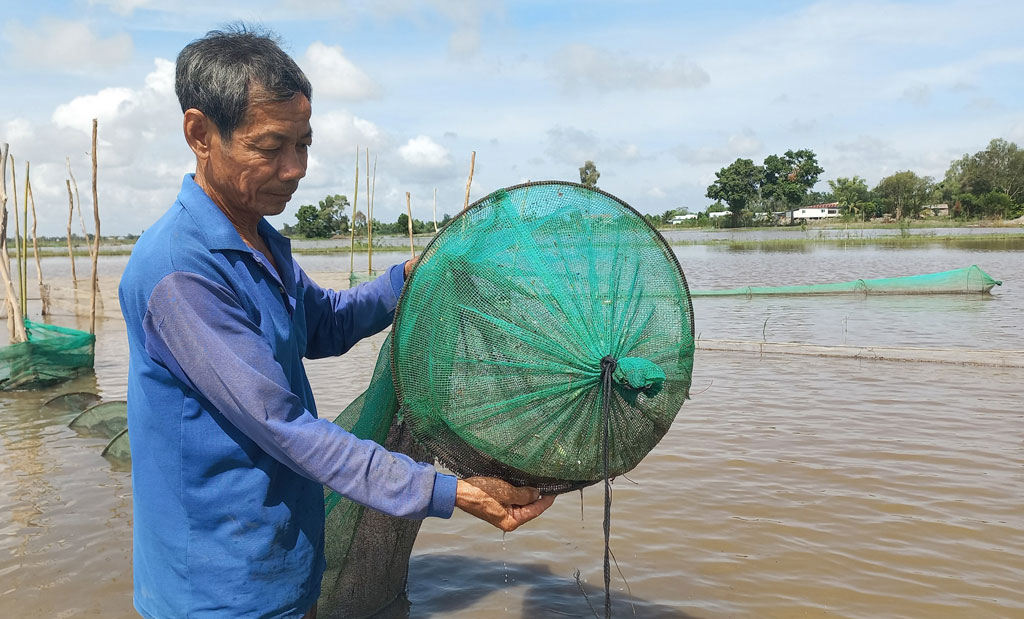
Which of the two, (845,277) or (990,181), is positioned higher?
(990,181)

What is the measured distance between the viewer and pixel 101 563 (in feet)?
11.5

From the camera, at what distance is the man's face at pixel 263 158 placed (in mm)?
1365

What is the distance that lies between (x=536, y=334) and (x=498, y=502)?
36 centimetres

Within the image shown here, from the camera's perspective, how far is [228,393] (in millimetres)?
1265

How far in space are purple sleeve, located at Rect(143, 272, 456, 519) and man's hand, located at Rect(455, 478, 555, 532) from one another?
139 mm

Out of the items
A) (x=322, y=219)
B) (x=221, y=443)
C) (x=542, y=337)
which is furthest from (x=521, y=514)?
(x=322, y=219)

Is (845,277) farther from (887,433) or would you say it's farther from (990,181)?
(990,181)

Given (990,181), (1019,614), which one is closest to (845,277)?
(1019,614)

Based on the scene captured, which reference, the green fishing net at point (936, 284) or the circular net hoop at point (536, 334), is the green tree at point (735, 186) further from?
the circular net hoop at point (536, 334)

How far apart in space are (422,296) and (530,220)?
30 cm

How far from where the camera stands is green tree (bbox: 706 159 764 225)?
64.5 meters

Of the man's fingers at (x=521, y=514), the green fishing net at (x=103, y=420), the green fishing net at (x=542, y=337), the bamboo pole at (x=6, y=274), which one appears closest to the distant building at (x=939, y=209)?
the bamboo pole at (x=6, y=274)

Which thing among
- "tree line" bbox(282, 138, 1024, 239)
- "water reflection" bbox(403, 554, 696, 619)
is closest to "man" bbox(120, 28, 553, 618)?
"water reflection" bbox(403, 554, 696, 619)

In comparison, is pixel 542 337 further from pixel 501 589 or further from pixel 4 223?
pixel 4 223
